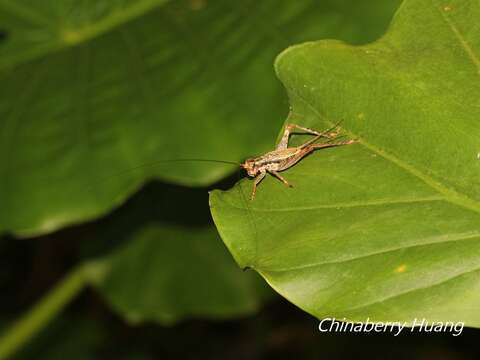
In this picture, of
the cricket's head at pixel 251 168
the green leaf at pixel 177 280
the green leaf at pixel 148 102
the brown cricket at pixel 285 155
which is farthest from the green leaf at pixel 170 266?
the brown cricket at pixel 285 155

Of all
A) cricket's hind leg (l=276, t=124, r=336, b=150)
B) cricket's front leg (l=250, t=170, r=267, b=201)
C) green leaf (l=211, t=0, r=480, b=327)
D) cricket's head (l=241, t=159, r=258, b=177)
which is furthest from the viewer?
cricket's head (l=241, t=159, r=258, b=177)

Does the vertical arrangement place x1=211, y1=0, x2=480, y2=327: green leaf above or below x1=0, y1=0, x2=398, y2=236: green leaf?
above

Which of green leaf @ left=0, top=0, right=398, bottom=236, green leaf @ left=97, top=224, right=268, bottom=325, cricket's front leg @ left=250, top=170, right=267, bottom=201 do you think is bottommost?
green leaf @ left=97, top=224, right=268, bottom=325

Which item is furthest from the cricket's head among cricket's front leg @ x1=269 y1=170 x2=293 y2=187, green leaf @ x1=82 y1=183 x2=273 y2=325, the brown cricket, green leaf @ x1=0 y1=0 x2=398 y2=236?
green leaf @ x1=82 y1=183 x2=273 y2=325

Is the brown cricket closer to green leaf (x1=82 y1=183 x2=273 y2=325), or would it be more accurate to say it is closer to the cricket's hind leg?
the cricket's hind leg

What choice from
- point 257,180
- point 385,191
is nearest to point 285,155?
point 257,180

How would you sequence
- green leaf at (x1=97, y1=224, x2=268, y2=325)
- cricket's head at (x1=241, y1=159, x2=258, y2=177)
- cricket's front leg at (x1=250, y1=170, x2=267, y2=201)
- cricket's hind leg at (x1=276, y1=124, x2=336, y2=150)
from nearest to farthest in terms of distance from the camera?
cricket's hind leg at (x1=276, y1=124, x2=336, y2=150), cricket's front leg at (x1=250, y1=170, x2=267, y2=201), cricket's head at (x1=241, y1=159, x2=258, y2=177), green leaf at (x1=97, y1=224, x2=268, y2=325)

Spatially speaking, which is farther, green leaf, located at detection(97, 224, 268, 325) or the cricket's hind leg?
green leaf, located at detection(97, 224, 268, 325)
